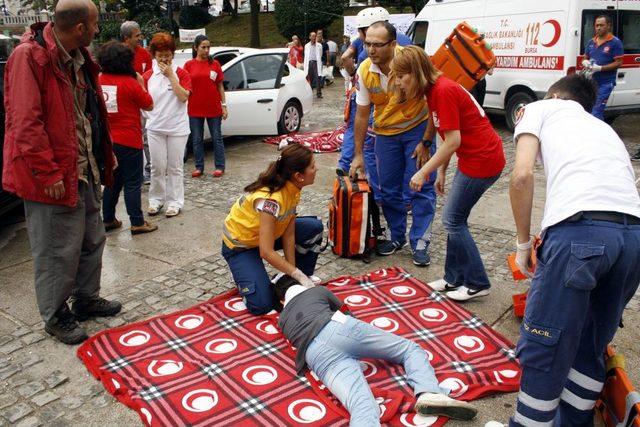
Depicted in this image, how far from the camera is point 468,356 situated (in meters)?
3.35

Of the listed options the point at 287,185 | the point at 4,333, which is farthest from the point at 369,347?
the point at 4,333

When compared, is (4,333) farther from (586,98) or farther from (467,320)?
(586,98)

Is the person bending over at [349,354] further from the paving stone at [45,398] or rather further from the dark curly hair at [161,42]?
the dark curly hair at [161,42]

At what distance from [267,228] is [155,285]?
49.7 inches

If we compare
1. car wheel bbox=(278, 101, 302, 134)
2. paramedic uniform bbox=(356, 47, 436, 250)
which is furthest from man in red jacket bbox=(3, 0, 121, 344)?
car wheel bbox=(278, 101, 302, 134)

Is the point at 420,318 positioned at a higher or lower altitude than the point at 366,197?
lower

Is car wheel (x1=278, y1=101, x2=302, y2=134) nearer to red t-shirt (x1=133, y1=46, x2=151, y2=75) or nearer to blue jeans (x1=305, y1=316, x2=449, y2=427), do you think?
red t-shirt (x1=133, y1=46, x2=151, y2=75)

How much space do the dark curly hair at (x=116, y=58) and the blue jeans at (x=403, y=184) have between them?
228 centimetres

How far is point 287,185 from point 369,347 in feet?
3.94

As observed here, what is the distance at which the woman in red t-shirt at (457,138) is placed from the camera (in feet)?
12.0

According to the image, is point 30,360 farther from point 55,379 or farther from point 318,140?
point 318,140

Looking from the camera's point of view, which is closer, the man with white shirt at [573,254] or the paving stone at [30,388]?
the man with white shirt at [573,254]

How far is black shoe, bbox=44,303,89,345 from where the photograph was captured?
3518mm

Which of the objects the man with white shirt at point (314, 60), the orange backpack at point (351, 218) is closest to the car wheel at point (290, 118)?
the orange backpack at point (351, 218)
